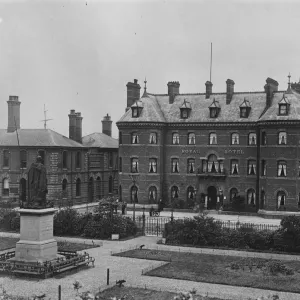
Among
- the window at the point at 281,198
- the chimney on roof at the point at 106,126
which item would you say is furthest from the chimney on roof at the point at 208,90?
the chimney on roof at the point at 106,126

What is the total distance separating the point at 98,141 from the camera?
67.9m

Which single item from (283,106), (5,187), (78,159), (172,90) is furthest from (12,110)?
(283,106)

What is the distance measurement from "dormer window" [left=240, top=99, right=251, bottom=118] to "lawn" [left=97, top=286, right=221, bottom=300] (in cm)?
3354

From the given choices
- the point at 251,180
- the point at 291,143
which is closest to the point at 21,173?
the point at 251,180

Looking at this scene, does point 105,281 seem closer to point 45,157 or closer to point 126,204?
point 126,204

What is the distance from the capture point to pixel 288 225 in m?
32.9

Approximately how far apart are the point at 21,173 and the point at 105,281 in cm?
3506

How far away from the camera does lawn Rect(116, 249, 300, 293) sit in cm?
2467

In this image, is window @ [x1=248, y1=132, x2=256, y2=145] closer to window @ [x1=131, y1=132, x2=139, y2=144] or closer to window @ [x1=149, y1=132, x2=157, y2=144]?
window @ [x1=149, y1=132, x2=157, y2=144]

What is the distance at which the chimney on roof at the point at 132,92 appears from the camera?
60469 mm

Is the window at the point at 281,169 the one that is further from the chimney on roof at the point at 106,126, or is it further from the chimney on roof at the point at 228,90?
the chimney on roof at the point at 106,126

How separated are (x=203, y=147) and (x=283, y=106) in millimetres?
9218

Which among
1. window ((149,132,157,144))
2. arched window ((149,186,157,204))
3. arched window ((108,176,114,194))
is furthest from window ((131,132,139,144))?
arched window ((108,176,114,194))

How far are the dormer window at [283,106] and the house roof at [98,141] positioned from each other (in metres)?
24.4
